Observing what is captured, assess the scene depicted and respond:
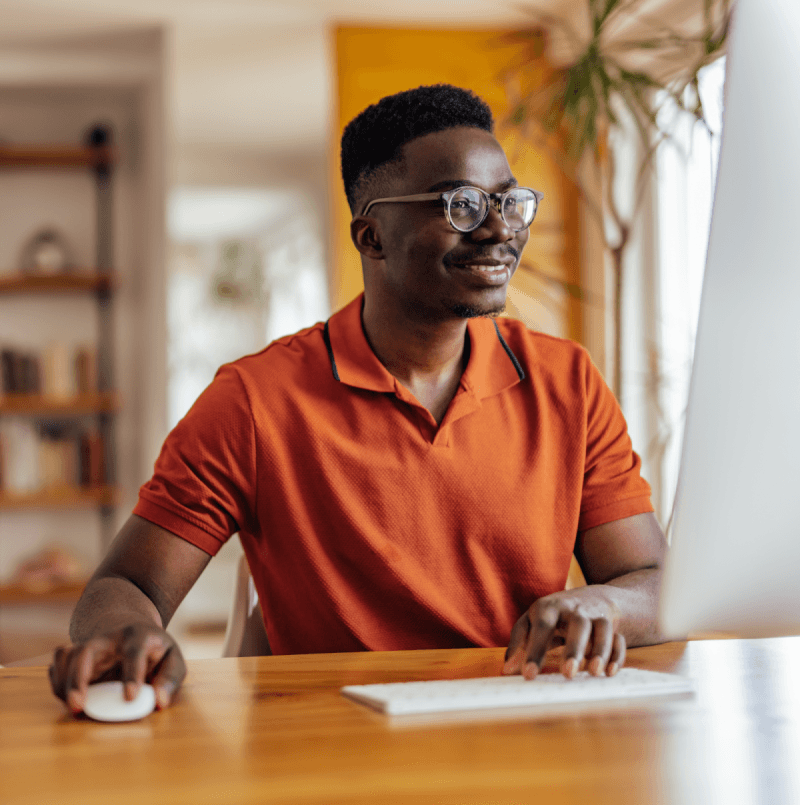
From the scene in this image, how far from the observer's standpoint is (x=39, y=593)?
4277 mm

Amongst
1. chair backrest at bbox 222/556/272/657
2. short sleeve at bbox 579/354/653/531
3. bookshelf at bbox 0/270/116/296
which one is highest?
bookshelf at bbox 0/270/116/296

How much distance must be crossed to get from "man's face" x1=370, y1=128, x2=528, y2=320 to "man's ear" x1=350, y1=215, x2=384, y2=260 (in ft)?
0.15

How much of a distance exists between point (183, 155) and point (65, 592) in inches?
85.4

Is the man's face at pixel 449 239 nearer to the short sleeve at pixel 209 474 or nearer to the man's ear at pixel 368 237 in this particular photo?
the man's ear at pixel 368 237

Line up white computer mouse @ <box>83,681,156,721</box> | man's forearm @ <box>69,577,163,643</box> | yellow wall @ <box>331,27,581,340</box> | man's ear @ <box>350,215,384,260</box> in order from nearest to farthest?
white computer mouse @ <box>83,681,156,721</box> < man's forearm @ <box>69,577,163,643</box> < man's ear @ <box>350,215,384,260</box> < yellow wall @ <box>331,27,581,340</box>

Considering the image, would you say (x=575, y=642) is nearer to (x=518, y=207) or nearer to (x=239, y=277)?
(x=518, y=207)

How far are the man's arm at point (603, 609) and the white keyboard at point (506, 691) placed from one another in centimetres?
2

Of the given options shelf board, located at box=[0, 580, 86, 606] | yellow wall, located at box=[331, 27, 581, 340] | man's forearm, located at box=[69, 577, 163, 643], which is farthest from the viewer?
shelf board, located at box=[0, 580, 86, 606]

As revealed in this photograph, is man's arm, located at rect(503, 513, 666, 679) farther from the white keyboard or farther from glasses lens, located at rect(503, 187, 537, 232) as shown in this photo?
glasses lens, located at rect(503, 187, 537, 232)

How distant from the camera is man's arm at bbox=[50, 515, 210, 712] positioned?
2.51ft

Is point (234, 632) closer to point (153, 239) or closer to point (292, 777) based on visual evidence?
point (292, 777)

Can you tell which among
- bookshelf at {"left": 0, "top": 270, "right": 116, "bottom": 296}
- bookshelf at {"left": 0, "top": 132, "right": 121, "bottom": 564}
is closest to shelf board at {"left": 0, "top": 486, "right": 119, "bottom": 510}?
bookshelf at {"left": 0, "top": 132, "right": 121, "bottom": 564}

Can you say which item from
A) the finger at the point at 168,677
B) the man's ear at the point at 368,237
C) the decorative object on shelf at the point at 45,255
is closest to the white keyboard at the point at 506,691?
the finger at the point at 168,677

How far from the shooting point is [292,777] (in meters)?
0.57
